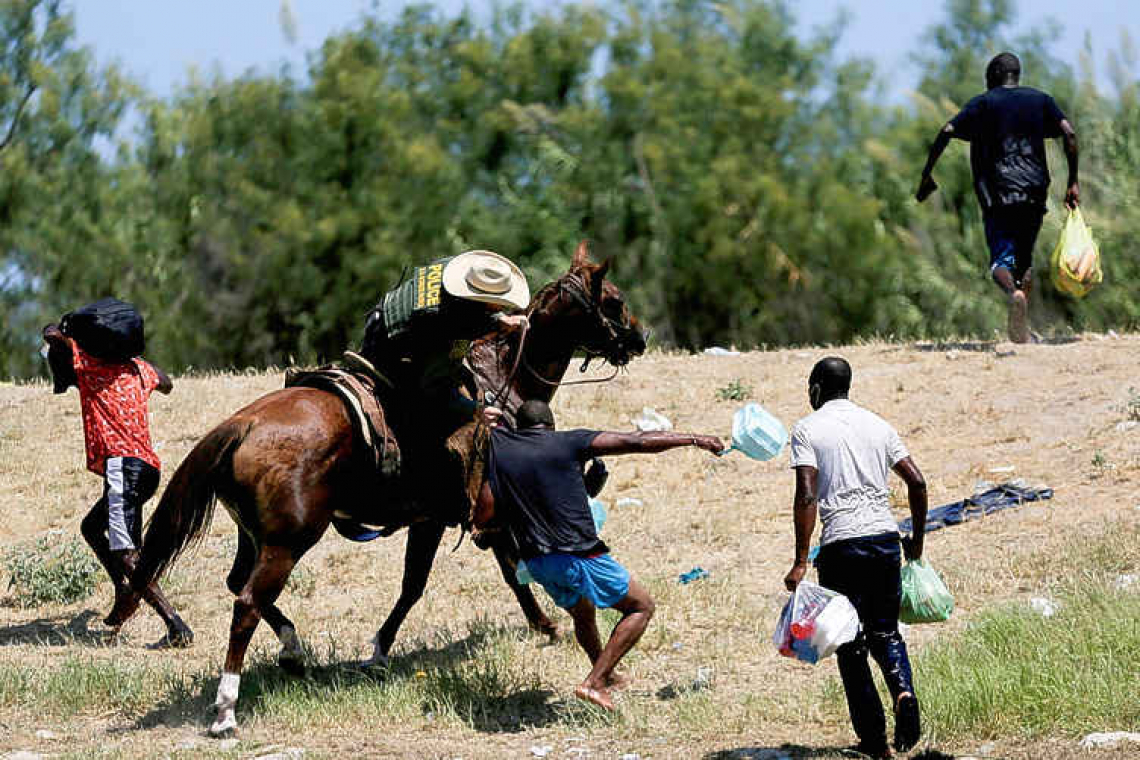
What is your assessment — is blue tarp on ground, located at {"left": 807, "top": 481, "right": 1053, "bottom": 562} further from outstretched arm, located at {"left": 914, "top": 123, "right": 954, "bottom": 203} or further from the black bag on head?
the black bag on head

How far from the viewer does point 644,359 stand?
16.2 m

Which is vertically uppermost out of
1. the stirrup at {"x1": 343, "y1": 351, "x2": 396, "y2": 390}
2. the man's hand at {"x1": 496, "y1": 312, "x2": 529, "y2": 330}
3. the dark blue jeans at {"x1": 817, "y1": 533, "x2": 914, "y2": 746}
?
the man's hand at {"x1": 496, "y1": 312, "x2": 529, "y2": 330}

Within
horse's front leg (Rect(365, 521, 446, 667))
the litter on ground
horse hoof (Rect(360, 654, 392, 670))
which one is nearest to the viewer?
horse hoof (Rect(360, 654, 392, 670))

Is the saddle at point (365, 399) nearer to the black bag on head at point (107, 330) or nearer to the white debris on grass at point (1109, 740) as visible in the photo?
the black bag on head at point (107, 330)

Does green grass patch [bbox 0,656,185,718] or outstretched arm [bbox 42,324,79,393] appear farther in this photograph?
outstretched arm [bbox 42,324,79,393]

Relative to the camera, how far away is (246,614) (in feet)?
25.6

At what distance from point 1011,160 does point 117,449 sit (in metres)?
7.69

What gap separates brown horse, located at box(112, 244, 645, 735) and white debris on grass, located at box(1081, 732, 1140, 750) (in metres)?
3.45

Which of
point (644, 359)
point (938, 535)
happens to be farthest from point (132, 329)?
point (644, 359)

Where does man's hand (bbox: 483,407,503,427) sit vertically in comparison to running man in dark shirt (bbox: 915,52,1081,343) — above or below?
below

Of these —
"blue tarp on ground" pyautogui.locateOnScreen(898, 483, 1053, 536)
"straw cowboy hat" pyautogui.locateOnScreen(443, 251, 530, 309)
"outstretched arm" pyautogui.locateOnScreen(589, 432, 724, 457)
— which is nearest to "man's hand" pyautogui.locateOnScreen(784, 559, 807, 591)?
"outstretched arm" pyautogui.locateOnScreen(589, 432, 724, 457)

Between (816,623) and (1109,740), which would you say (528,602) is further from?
(1109,740)

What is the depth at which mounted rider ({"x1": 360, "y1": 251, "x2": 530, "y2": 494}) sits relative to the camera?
8219 millimetres

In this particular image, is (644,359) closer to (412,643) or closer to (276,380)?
(276,380)
